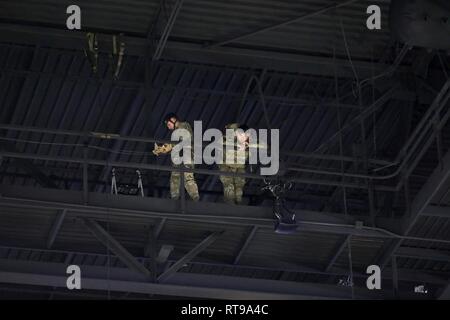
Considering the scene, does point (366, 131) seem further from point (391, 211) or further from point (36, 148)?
point (36, 148)

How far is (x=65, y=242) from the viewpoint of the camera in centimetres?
2511

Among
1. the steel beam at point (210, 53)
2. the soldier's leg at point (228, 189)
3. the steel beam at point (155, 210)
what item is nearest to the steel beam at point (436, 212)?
the steel beam at point (155, 210)

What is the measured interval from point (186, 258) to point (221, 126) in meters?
4.02

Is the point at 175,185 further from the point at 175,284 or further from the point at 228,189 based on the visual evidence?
the point at 175,284

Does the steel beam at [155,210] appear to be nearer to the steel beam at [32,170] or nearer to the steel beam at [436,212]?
the steel beam at [436,212]

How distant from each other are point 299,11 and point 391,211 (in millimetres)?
4745

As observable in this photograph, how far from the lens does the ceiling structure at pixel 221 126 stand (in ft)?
80.2

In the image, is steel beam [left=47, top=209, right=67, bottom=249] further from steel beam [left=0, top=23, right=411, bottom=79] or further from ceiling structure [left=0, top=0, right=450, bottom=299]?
steel beam [left=0, top=23, right=411, bottom=79]

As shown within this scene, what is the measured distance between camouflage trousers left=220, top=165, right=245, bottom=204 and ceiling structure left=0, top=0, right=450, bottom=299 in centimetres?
61

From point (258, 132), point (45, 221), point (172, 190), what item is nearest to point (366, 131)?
point (258, 132)

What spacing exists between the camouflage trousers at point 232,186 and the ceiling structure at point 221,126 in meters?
0.61

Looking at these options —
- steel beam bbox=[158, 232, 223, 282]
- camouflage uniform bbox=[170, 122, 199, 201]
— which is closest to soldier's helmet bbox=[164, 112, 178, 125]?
camouflage uniform bbox=[170, 122, 199, 201]

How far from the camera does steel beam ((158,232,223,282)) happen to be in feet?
80.1

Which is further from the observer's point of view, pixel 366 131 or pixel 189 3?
pixel 366 131
